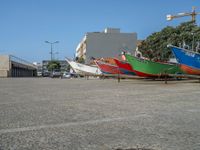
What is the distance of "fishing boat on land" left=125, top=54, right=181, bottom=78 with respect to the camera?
23.7 metres

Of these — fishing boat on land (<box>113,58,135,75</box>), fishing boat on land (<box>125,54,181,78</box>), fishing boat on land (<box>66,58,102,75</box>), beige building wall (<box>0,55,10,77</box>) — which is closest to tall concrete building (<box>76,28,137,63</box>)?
beige building wall (<box>0,55,10,77</box>)

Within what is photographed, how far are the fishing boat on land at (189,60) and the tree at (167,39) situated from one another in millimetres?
24476

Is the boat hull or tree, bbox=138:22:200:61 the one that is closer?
the boat hull

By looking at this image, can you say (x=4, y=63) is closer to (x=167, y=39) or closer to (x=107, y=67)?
(x=167, y=39)

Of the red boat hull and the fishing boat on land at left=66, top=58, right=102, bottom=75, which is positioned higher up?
the fishing boat on land at left=66, top=58, right=102, bottom=75

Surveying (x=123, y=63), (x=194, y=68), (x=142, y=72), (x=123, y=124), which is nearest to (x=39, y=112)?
(x=123, y=124)

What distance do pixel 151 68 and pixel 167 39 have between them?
94.3ft

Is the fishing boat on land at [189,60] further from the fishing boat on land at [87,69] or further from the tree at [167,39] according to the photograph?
the tree at [167,39]

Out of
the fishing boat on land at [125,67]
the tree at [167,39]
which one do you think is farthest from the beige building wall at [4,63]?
the fishing boat on land at [125,67]

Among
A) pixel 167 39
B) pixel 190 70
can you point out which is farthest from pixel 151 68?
pixel 167 39

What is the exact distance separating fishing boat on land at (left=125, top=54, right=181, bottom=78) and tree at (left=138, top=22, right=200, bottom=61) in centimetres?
2063

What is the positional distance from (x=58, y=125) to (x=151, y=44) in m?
50.1

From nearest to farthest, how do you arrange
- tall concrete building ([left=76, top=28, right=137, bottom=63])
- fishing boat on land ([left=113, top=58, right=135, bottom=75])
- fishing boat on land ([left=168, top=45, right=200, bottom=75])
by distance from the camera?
fishing boat on land ([left=168, top=45, right=200, bottom=75]), fishing boat on land ([left=113, top=58, right=135, bottom=75]), tall concrete building ([left=76, top=28, right=137, bottom=63])

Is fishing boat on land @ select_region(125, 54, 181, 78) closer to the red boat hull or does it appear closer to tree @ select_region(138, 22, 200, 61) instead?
the red boat hull
